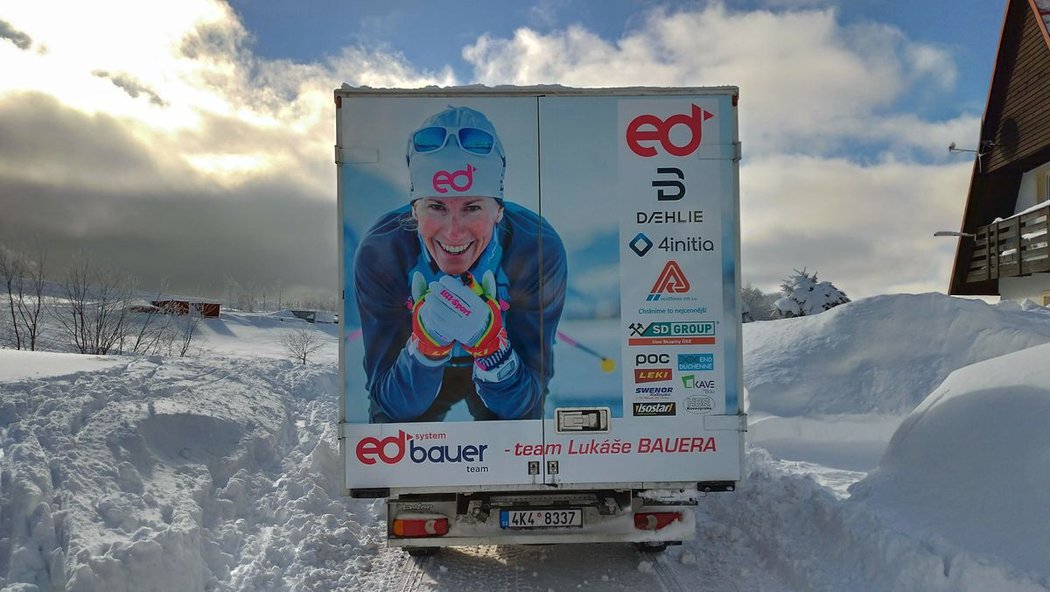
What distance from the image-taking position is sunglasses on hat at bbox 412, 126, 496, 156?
4652 mm

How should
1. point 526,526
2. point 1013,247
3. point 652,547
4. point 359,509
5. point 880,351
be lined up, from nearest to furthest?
point 526,526 < point 652,547 < point 359,509 < point 880,351 < point 1013,247

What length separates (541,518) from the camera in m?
4.92

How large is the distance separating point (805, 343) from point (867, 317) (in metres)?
1.32

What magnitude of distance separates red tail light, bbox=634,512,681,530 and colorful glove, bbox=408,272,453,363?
192 centimetres

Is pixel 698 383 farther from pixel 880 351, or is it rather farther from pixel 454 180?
pixel 880 351

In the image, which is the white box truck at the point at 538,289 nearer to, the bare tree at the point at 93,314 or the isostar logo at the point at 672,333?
the isostar logo at the point at 672,333

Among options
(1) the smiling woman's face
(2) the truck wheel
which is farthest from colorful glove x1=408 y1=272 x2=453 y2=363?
(2) the truck wheel

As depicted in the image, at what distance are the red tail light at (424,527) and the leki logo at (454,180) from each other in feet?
7.84

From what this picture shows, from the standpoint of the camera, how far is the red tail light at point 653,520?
198 inches

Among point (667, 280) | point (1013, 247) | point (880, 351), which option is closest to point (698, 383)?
point (667, 280)

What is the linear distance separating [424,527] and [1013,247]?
18271 millimetres

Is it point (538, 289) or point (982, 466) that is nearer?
point (538, 289)

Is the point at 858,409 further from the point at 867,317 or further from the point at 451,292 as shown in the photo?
the point at 451,292

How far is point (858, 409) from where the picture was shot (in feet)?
33.1
